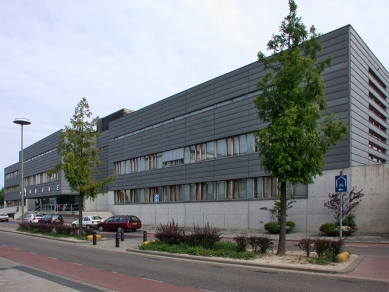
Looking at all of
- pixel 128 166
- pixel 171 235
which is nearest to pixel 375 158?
pixel 171 235

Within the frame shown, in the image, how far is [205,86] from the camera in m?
38.0

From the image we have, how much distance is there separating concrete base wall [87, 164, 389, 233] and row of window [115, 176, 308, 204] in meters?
0.61

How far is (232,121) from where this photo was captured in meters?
34.4

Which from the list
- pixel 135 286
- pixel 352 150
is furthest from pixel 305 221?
pixel 135 286

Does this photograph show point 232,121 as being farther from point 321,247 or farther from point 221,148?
point 321,247

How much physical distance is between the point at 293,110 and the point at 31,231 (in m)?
25.7

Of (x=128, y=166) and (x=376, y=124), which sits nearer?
(x=376, y=124)

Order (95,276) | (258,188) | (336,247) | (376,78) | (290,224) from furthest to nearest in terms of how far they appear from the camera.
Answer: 1. (258,188)
2. (376,78)
3. (290,224)
4. (336,247)
5. (95,276)

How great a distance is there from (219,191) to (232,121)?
653 cm

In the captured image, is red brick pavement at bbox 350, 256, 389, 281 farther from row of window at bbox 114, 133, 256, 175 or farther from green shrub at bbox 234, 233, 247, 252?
row of window at bbox 114, 133, 256, 175

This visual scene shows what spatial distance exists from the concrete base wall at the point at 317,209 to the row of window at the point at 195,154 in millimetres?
4308

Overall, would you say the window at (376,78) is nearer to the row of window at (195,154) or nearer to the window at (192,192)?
the row of window at (195,154)

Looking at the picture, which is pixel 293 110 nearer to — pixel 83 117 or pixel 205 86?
pixel 83 117

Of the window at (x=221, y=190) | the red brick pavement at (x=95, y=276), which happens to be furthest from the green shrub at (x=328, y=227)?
the red brick pavement at (x=95, y=276)
